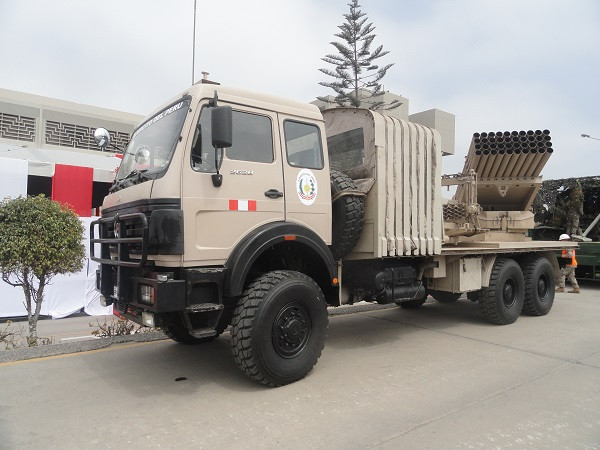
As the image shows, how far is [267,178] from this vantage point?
418 cm

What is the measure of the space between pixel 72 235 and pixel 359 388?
4.34 meters

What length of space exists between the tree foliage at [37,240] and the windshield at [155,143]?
5.56ft

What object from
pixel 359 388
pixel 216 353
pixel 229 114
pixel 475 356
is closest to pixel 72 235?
pixel 216 353

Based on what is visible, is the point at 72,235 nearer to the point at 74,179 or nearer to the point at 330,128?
the point at 330,128

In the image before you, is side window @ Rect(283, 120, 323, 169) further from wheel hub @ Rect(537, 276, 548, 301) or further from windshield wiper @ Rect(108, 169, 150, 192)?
wheel hub @ Rect(537, 276, 548, 301)

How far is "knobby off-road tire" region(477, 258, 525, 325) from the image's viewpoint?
6613 millimetres

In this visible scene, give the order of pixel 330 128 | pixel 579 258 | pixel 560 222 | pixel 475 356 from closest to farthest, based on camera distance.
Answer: pixel 475 356 < pixel 330 128 < pixel 579 258 < pixel 560 222

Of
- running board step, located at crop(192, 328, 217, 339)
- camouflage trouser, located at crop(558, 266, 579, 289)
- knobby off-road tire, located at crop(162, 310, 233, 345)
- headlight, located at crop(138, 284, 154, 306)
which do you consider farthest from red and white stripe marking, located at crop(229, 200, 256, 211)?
camouflage trouser, located at crop(558, 266, 579, 289)

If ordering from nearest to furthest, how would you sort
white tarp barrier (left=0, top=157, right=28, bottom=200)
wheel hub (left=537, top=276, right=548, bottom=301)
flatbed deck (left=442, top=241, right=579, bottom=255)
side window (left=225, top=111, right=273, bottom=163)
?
side window (left=225, top=111, right=273, bottom=163) → flatbed deck (left=442, top=241, right=579, bottom=255) → wheel hub (left=537, top=276, right=548, bottom=301) → white tarp barrier (left=0, top=157, right=28, bottom=200)

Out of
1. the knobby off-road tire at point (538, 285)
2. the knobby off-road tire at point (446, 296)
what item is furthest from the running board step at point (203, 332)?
the knobby off-road tire at point (538, 285)

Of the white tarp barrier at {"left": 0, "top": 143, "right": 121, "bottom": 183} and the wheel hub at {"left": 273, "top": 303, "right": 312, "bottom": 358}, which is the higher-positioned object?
the white tarp barrier at {"left": 0, "top": 143, "right": 121, "bottom": 183}

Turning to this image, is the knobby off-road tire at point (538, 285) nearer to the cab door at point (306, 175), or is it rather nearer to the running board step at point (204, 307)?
the cab door at point (306, 175)

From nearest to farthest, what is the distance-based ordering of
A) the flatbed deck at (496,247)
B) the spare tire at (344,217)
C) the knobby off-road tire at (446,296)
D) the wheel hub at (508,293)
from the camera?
the spare tire at (344,217) → the flatbed deck at (496,247) → the wheel hub at (508,293) → the knobby off-road tire at (446,296)

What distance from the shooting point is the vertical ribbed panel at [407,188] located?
5.04m
